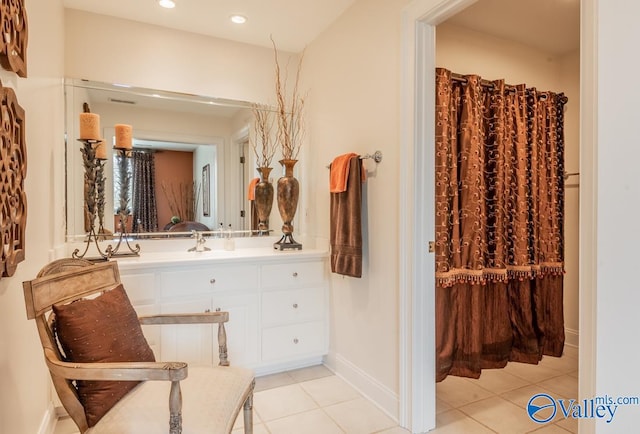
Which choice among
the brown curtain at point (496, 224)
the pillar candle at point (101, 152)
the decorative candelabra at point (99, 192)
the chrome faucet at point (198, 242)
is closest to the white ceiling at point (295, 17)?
the brown curtain at point (496, 224)

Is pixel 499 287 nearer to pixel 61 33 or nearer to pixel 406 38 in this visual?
pixel 406 38

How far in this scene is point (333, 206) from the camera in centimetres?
251

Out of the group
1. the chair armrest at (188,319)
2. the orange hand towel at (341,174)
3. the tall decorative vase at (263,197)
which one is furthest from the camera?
the tall decorative vase at (263,197)

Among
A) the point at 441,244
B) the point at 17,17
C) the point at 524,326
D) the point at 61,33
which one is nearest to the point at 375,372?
the point at 441,244

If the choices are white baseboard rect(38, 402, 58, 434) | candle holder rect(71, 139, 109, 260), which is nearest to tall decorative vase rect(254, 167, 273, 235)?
candle holder rect(71, 139, 109, 260)

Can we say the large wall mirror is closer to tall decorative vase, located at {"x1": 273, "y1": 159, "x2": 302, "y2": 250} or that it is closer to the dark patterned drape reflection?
the dark patterned drape reflection

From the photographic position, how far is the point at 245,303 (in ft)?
8.20

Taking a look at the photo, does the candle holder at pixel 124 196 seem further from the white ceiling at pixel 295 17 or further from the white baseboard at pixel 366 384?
the white baseboard at pixel 366 384

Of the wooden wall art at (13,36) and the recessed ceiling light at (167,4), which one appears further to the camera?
the recessed ceiling light at (167,4)

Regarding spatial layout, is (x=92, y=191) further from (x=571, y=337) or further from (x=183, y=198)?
(x=571, y=337)

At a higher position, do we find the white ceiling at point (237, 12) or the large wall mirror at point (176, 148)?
the white ceiling at point (237, 12)

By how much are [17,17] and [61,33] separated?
1.32m

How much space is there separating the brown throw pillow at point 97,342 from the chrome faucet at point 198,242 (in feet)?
4.09

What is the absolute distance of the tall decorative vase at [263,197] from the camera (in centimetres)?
299
